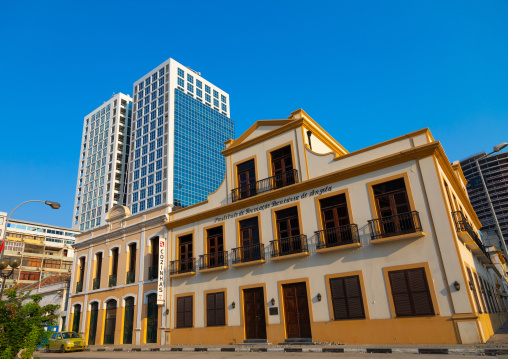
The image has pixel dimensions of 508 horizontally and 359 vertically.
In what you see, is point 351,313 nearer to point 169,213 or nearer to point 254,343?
point 254,343

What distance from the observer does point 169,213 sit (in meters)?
25.4

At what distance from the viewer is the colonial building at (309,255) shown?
14.8 meters

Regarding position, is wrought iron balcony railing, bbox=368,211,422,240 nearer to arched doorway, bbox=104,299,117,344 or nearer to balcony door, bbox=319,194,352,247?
balcony door, bbox=319,194,352,247

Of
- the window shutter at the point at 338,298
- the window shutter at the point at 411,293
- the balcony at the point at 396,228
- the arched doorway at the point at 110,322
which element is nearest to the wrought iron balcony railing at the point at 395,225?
the balcony at the point at 396,228

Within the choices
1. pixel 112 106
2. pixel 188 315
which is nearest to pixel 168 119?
pixel 112 106

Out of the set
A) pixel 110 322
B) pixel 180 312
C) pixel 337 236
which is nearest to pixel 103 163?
pixel 110 322

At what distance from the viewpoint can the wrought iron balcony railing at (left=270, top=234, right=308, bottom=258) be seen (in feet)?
59.3

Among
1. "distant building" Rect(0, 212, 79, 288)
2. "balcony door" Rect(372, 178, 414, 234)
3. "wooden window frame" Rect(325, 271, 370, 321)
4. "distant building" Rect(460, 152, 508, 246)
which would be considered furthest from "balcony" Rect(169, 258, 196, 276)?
"distant building" Rect(460, 152, 508, 246)

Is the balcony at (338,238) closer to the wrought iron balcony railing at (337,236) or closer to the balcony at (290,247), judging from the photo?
the wrought iron balcony railing at (337,236)

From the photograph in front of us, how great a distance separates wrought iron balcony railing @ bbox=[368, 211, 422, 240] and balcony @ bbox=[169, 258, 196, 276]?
37.1 ft

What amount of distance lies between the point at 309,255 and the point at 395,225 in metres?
4.32

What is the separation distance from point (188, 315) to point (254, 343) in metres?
5.39

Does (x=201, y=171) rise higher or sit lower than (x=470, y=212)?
higher

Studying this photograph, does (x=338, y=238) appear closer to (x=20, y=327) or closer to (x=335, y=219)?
(x=335, y=219)
